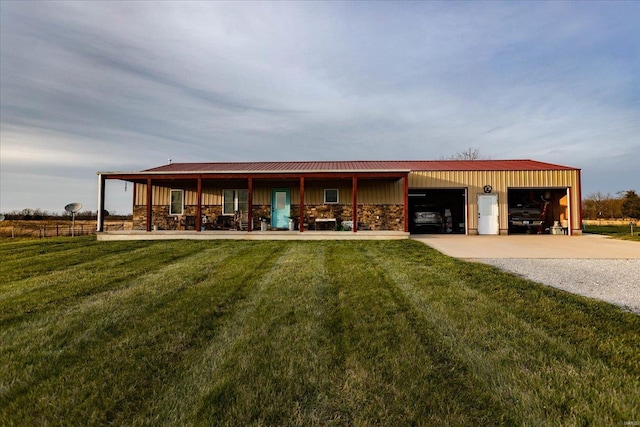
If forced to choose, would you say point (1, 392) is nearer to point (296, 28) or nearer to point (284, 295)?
point (284, 295)

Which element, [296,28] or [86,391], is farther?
[296,28]

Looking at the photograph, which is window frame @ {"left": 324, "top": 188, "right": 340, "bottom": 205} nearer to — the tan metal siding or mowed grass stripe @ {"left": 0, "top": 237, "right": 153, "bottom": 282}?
the tan metal siding

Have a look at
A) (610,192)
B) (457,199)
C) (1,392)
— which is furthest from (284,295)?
(610,192)

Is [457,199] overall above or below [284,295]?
above

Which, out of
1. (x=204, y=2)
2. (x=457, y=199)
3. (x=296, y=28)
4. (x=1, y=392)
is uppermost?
(x=296, y=28)

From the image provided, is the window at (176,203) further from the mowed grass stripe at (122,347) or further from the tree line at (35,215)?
the tree line at (35,215)

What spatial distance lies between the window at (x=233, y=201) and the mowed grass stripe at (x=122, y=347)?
11.1 metres

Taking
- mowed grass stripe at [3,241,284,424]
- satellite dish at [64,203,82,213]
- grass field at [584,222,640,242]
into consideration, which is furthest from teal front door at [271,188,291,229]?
grass field at [584,222,640,242]

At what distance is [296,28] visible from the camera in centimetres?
1031

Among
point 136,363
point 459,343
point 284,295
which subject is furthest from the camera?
point 284,295

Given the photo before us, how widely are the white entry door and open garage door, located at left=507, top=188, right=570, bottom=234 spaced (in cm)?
131

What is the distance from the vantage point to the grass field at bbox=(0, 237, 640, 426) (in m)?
1.92

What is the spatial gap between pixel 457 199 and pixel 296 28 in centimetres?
1189

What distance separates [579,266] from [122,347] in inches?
345
